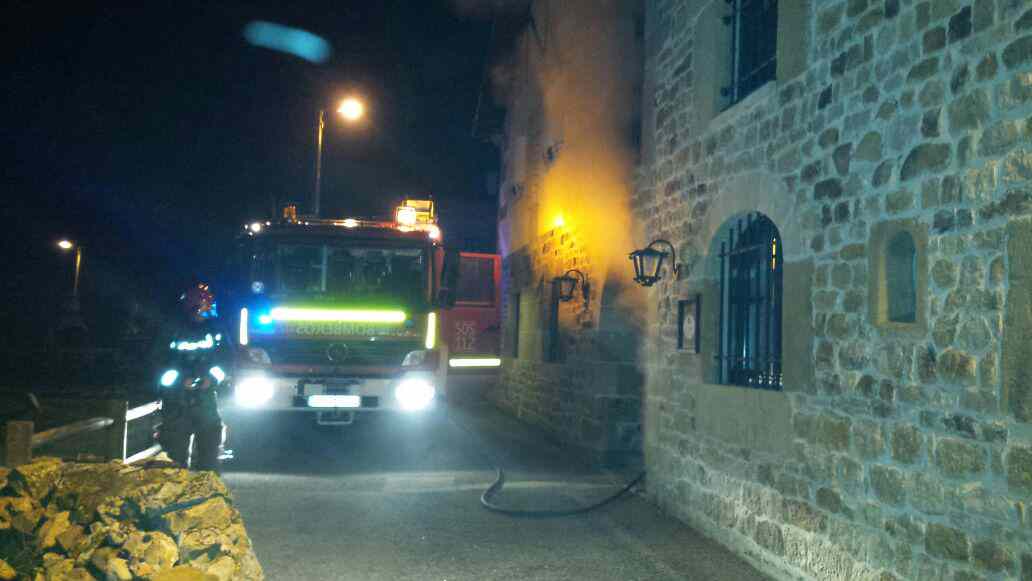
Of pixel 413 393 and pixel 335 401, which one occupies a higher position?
pixel 413 393

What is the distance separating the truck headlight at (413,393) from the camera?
1052 centimetres

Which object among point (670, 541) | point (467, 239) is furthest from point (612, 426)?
point (467, 239)

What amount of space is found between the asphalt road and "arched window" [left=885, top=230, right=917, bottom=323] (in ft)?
7.11

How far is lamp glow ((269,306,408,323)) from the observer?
10.3m

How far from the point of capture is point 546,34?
1435 cm

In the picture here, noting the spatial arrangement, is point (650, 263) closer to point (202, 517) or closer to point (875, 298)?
point (875, 298)

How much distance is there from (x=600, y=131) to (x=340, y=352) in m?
4.38

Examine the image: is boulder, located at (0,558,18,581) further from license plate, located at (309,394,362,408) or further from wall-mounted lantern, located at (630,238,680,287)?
license plate, located at (309,394,362,408)

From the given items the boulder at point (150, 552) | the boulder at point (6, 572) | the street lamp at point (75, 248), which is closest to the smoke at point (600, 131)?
the boulder at point (150, 552)

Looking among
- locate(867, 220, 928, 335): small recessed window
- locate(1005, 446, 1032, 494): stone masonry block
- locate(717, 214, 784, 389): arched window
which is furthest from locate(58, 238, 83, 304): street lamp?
locate(1005, 446, 1032, 494): stone masonry block

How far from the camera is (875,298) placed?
4.74 metres

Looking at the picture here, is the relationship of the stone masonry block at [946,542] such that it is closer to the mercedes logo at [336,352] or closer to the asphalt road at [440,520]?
the asphalt road at [440,520]

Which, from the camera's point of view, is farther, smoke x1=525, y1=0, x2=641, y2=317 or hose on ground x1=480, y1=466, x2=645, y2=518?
smoke x1=525, y1=0, x2=641, y2=317

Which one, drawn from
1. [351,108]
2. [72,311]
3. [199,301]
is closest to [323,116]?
[351,108]
